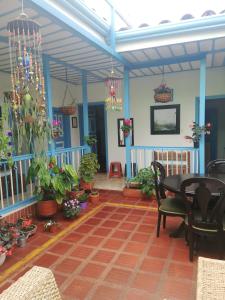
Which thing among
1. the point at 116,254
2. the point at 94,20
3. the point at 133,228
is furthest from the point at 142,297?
the point at 94,20

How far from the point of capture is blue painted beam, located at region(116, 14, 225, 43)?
10.9ft

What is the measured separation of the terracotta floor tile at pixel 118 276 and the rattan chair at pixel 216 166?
1.95 metres

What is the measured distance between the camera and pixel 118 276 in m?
2.24

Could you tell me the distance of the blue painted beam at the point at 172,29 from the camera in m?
3.34

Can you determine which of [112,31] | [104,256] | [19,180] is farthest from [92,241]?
[112,31]

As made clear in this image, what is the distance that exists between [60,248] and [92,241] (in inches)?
15.8

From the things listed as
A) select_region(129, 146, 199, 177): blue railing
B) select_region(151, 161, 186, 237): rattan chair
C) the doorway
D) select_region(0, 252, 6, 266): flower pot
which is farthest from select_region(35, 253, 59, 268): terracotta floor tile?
the doorway

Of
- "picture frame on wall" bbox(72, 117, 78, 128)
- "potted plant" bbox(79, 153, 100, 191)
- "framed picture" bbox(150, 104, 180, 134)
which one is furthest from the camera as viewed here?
"picture frame on wall" bbox(72, 117, 78, 128)

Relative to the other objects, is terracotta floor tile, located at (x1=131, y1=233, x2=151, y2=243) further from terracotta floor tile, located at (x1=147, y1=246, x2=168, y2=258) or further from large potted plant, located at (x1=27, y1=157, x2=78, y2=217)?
large potted plant, located at (x1=27, y1=157, x2=78, y2=217)

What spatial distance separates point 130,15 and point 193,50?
1255mm

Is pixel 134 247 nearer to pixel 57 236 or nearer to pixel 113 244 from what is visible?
pixel 113 244

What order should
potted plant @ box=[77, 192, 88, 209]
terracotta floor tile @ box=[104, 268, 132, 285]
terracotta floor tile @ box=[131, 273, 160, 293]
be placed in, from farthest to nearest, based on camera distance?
1. potted plant @ box=[77, 192, 88, 209]
2. terracotta floor tile @ box=[104, 268, 132, 285]
3. terracotta floor tile @ box=[131, 273, 160, 293]

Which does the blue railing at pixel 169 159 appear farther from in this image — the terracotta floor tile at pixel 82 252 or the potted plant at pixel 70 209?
the terracotta floor tile at pixel 82 252

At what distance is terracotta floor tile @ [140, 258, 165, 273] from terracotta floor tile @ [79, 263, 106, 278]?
41 cm
